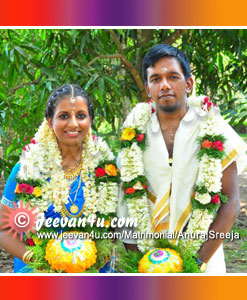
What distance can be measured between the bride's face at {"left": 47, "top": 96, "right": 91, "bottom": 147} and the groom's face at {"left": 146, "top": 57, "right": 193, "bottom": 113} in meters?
0.42

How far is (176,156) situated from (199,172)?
0.16m

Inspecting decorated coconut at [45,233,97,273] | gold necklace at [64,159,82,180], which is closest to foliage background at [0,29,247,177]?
gold necklace at [64,159,82,180]

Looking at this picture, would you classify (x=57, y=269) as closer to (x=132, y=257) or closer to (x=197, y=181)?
(x=132, y=257)

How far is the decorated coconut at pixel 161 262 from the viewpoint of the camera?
6.92 ft

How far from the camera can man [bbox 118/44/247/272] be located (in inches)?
92.9

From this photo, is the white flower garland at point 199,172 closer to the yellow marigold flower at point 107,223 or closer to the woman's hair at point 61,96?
the yellow marigold flower at point 107,223

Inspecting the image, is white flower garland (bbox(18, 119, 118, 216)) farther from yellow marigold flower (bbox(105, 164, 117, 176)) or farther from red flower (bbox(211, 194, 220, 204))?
red flower (bbox(211, 194, 220, 204))

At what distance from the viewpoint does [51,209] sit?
7.88 feet

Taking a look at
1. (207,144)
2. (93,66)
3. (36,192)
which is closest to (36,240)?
(36,192)

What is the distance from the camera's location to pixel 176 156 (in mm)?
2420

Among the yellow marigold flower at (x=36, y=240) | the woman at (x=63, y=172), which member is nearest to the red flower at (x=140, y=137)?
the woman at (x=63, y=172)

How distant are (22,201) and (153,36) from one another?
284 centimetres

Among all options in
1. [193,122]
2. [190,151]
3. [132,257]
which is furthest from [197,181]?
[132,257]

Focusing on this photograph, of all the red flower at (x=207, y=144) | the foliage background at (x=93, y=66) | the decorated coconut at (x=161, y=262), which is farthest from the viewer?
the foliage background at (x=93, y=66)
